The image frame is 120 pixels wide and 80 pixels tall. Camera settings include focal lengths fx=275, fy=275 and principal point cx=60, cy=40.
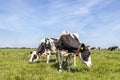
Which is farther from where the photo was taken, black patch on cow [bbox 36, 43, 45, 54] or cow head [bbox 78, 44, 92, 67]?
black patch on cow [bbox 36, 43, 45, 54]

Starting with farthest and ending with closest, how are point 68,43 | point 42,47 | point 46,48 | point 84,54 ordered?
1. point 42,47
2. point 46,48
3. point 68,43
4. point 84,54

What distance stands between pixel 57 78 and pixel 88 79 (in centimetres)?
147

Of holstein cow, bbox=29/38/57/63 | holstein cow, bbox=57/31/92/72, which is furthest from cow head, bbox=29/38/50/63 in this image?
holstein cow, bbox=57/31/92/72

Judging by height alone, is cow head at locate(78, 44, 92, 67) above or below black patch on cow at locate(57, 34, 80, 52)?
below

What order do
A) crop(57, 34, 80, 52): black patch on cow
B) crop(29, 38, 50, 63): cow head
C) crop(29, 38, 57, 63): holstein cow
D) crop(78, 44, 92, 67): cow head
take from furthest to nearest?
crop(29, 38, 50, 63): cow head
crop(29, 38, 57, 63): holstein cow
crop(57, 34, 80, 52): black patch on cow
crop(78, 44, 92, 67): cow head

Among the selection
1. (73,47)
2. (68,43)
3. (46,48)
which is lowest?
(73,47)

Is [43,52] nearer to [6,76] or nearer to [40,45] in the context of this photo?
[40,45]

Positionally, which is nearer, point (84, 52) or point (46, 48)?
point (84, 52)

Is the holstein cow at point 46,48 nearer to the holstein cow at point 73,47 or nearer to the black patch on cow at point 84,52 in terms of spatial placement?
the holstein cow at point 73,47

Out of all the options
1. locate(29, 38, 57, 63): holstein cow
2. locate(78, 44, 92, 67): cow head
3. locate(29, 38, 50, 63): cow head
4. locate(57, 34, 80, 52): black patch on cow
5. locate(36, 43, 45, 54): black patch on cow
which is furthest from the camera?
locate(36, 43, 45, 54): black patch on cow

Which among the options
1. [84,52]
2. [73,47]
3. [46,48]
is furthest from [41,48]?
[84,52]

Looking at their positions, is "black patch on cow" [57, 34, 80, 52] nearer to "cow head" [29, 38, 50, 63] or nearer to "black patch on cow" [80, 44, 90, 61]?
"black patch on cow" [80, 44, 90, 61]

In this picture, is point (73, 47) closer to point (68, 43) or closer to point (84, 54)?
point (68, 43)

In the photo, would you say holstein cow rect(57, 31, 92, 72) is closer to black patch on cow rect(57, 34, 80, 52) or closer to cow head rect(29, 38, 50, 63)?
black patch on cow rect(57, 34, 80, 52)
